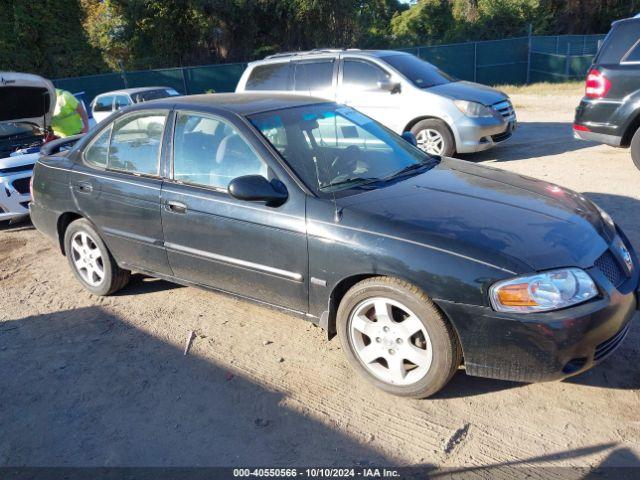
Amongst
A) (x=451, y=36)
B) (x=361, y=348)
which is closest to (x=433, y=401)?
(x=361, y=348)

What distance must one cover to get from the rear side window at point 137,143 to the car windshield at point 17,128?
404 centimetres

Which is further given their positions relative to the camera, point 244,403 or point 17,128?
point 17,128

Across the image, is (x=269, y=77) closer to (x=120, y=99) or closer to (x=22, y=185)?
(x=22, y=185)

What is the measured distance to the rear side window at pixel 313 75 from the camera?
927cm

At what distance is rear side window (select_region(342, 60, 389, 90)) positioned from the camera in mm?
9000

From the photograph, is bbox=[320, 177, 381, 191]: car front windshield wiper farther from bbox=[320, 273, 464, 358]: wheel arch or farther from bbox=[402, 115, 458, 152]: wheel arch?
bbox=[402, 115, 458, 152]: wheel arch

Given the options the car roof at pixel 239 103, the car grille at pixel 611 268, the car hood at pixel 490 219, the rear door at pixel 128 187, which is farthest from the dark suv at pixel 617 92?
the rear door at pixel 128 187

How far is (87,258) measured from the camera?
4.95 metres

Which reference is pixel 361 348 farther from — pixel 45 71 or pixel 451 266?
pixel 45 71

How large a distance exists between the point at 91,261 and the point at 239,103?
1985 millimetres

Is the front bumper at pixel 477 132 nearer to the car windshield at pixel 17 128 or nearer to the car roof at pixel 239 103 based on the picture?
the car roof at pixel 239 103

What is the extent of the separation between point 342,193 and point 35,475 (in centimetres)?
229

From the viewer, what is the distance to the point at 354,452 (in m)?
2.86

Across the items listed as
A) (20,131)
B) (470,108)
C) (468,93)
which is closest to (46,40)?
(20,131)
